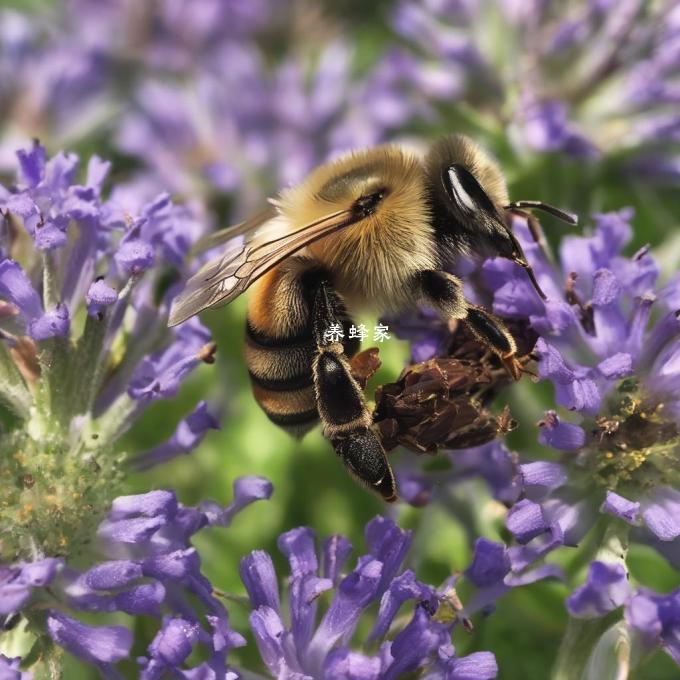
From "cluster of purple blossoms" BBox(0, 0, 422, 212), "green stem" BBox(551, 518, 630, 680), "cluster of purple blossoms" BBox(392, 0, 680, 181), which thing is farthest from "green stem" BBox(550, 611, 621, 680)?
"cluster of purple blossoms" BBox(0, 0, 422, 212)

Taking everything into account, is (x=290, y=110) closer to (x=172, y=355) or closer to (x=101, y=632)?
(x=172, y=355)

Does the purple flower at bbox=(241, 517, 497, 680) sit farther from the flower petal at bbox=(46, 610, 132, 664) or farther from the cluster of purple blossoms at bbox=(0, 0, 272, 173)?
the cluster of purple blossoms at bbox=(0, 0, 272, 173)

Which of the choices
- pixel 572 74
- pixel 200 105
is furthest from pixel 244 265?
pixel 200 105

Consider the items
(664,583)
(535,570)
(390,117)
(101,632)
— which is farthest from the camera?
(390,117)

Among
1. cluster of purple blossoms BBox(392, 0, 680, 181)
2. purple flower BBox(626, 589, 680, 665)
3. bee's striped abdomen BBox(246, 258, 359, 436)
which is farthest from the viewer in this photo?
cluster of purple blossoms BBox(392, 0, 680, 181)

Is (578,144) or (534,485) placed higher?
(578,144)

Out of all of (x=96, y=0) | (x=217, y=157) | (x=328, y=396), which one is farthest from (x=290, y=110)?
(x=328, y=396)

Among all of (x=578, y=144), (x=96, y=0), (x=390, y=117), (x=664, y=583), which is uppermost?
(x=96, y=0)
